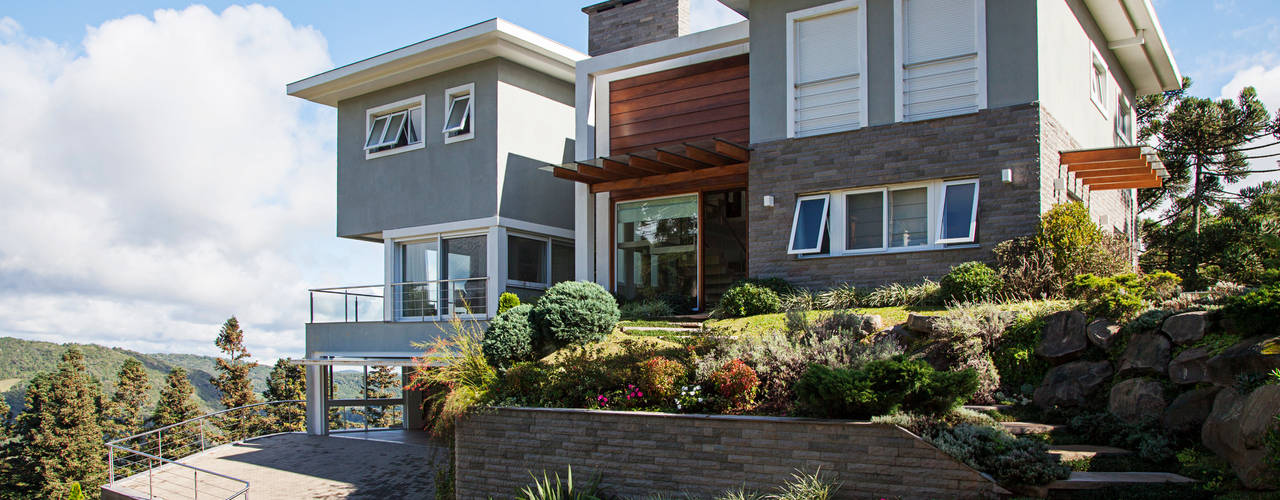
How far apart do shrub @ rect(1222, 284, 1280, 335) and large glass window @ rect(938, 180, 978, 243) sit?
16.3 ft

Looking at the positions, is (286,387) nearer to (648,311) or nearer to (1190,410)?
(648,311)

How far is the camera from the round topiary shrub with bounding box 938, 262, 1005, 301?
1230 cm

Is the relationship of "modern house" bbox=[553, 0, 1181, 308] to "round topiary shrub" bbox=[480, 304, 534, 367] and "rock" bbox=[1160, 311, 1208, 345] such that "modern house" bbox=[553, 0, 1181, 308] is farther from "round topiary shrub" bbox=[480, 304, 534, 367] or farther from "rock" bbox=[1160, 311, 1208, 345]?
"rock" bbox=[1160, 311, 1208, 345]

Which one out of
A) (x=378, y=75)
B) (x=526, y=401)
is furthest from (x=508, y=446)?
(x=378, y=75)

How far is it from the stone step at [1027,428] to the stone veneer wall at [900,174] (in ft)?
Result: 14.7

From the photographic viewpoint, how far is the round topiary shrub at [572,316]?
529 inches

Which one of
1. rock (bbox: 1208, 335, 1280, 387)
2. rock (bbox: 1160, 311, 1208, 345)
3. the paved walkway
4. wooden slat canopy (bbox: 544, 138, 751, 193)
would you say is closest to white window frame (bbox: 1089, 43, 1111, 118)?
wooden slat canopy (bbox: 544, 138, 751, 193)

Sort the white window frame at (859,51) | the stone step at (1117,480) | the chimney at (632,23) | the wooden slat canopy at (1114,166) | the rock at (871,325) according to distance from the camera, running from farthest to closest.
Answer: the chimney at (632,23), the white window frame at (859,51), the wooden slat canopy at (1114,166), the rock at (871,325), the stone step at (1117,480)

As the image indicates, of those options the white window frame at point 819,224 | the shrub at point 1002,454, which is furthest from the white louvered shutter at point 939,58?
the shrub at point 1002,454

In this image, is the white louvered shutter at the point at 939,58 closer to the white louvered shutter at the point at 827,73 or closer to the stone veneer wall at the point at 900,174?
the stone veneer wall at the point at 900,174

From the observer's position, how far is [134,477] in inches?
687

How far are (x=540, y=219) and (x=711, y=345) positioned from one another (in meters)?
8.30

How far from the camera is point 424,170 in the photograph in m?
19.2

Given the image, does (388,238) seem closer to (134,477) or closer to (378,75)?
(378,75)
